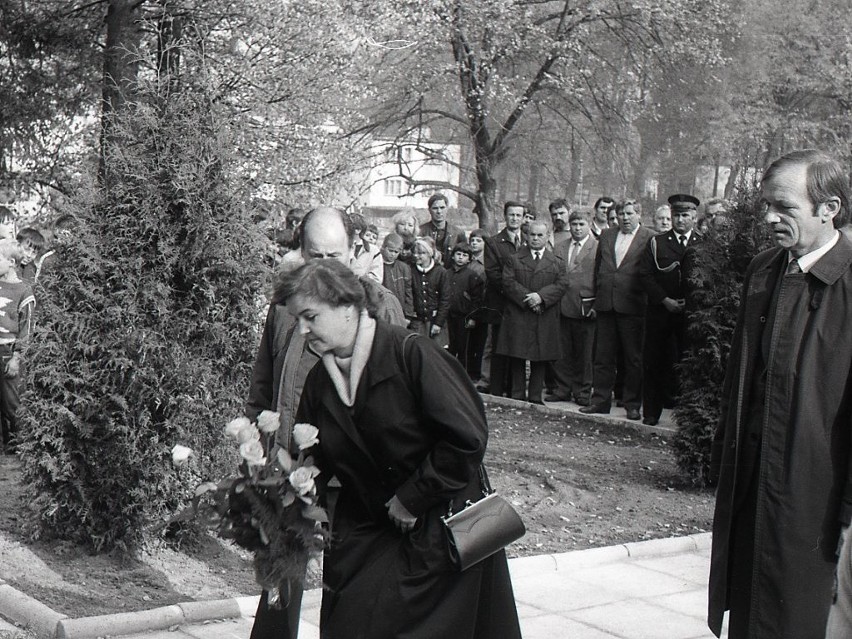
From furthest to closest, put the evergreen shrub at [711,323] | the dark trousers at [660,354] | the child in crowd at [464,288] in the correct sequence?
the child in crowd at [464,288]
the dark trousers at [660,354]
the evergreen shrub at [711,323]

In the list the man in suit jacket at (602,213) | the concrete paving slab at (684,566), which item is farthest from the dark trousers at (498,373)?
the concrete paving slab at (684,566)

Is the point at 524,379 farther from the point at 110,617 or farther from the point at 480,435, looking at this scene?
the point at 480,435

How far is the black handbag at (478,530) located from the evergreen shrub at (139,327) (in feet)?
9.73

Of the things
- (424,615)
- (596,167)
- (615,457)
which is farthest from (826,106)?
(424,615)

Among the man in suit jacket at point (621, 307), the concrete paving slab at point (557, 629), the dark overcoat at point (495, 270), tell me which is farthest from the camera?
the dark overcoat at point (495, 270)

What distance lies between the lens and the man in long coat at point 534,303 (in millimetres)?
13641

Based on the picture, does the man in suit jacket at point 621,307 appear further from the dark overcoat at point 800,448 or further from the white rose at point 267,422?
the white rose at point 267,422

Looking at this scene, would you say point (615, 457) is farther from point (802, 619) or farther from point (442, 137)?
point (442, 137)

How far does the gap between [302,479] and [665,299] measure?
8.73m

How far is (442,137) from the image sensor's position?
26688 millimetres

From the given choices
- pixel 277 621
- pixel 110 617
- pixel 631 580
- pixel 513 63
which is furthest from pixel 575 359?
pixel 513 63

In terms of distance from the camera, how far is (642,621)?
645cm

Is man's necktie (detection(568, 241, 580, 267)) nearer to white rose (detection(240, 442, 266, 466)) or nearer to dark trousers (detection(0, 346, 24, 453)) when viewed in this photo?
dark trousers (detection(0, 346, 24, 453))

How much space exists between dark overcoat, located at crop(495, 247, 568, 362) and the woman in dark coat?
9.55m
